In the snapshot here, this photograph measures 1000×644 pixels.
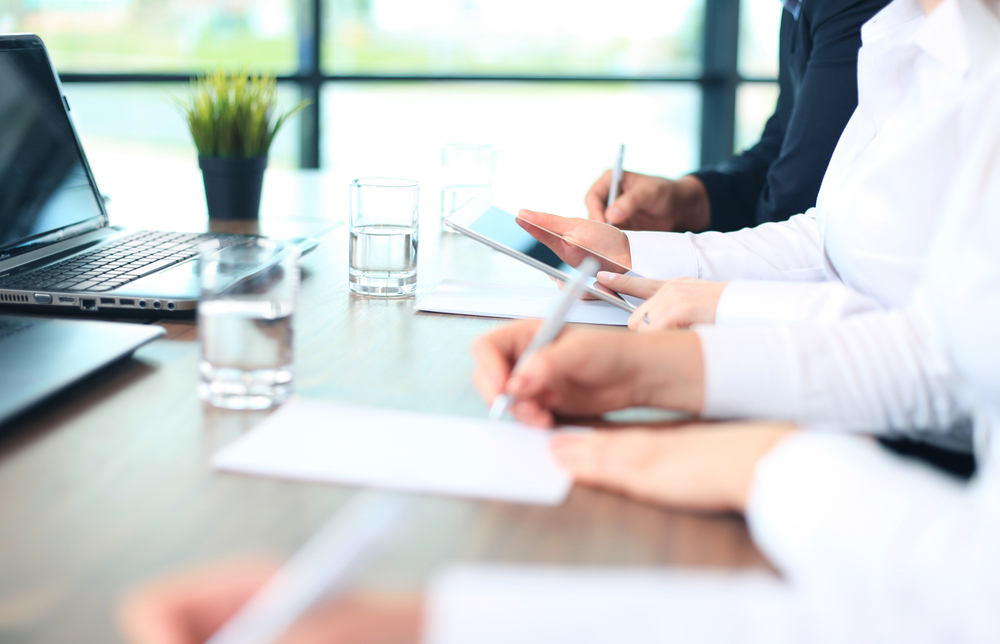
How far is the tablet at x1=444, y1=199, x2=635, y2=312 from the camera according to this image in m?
0.91

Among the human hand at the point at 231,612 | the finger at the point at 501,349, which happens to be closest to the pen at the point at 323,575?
the human hand at the point at 231,612

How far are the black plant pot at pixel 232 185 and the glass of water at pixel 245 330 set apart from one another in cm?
80

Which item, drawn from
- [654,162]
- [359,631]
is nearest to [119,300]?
[359,631]

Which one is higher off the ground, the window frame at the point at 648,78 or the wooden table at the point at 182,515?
the window frame at the point at 648,78

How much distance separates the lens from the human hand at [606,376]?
0.61m

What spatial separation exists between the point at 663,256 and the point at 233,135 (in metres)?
0.72

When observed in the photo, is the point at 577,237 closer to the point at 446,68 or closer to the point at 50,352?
the point at 50,352

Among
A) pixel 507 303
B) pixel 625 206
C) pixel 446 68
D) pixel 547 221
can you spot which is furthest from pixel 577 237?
pixel 446 68

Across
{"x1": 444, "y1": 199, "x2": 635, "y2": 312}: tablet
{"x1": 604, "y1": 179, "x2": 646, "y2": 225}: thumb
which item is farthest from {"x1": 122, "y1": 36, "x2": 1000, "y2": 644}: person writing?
{"x1": 604, "y1": 179, "x2": 646, "y2": 225}: thumb

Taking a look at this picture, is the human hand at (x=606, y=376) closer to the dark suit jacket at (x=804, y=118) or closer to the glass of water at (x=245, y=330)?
the glass of water at (x=245, y=330)

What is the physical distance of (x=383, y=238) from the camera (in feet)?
3.41

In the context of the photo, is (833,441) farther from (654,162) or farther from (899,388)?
(654,162)

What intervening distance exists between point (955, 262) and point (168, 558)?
53 cm

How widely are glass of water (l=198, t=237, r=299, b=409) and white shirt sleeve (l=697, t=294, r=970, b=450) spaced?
32 cm
